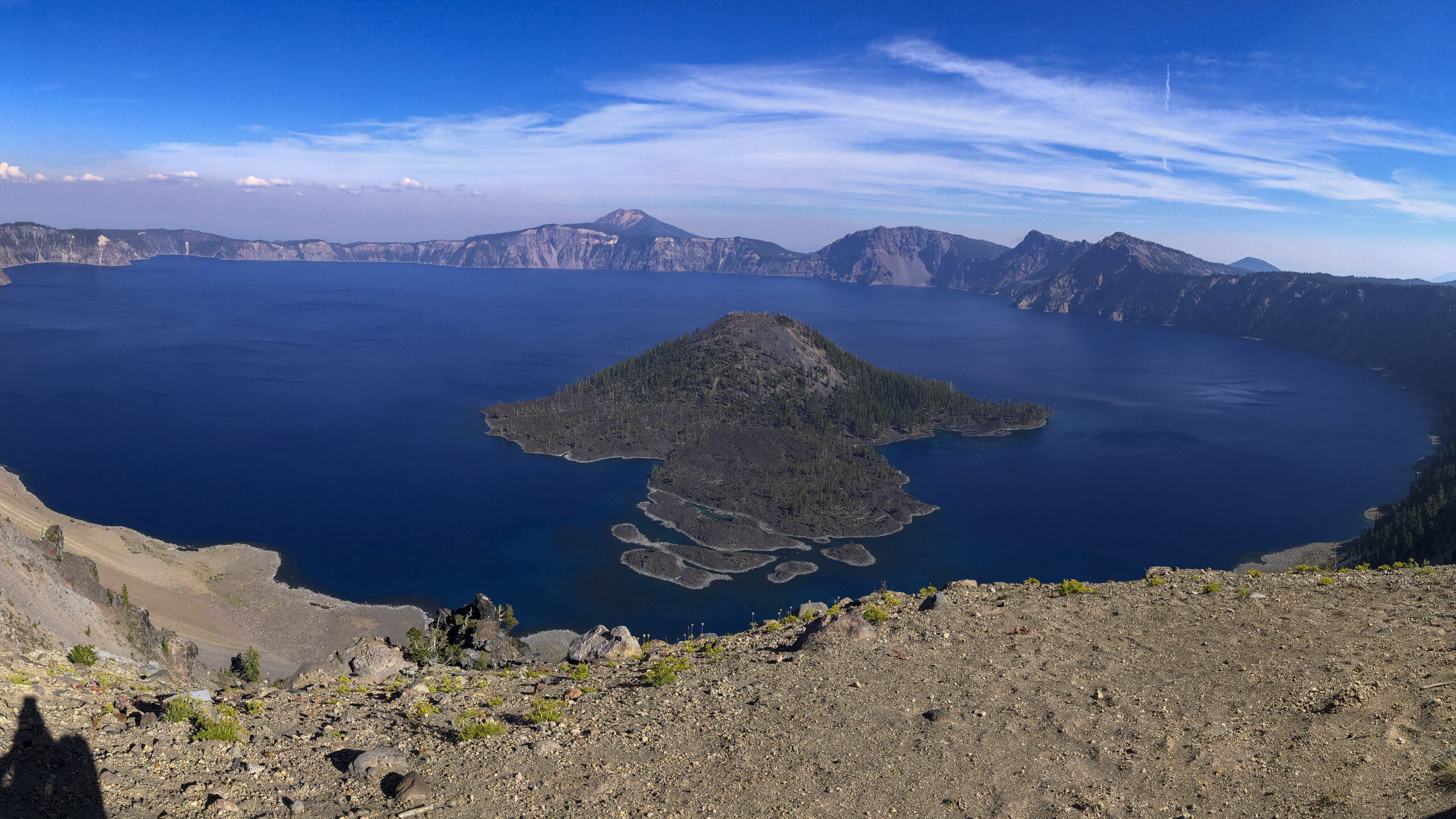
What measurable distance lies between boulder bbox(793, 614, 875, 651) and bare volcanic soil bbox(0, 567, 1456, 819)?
0.08 meters

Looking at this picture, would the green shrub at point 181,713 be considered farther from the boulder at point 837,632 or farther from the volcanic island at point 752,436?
the volcanic island at point 752,436

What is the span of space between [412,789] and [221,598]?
82504 mm

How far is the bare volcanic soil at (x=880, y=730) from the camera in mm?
16797

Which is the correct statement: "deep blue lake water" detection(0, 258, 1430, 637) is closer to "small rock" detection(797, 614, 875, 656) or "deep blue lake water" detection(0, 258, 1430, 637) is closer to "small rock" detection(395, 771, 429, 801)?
"small rock" detection(797, 614, 875, 656)

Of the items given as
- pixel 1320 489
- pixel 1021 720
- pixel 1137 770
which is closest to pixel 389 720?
pixel 1021 720

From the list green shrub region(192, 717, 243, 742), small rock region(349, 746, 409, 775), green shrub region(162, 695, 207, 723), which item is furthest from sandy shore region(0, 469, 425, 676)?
small rock region(349, 746, 409, 775)

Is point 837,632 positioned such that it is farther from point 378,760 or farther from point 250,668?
point 250,668

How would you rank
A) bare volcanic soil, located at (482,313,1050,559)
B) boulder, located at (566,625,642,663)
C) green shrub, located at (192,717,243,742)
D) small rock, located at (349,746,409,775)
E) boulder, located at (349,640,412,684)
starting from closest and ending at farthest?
small rock, located at (349,746,409,775), green shrub, located at (192,717,243,742), boulder, located at (566,625,642,663), boulder, located at (349,640,412,684), bare volcanic soil, located at (482,313,1050,559)

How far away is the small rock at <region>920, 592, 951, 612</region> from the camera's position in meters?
29.1

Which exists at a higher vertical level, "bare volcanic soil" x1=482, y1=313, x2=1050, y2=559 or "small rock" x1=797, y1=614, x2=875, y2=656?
"small rock" x1=797, y1=614, x2=875, y2=656

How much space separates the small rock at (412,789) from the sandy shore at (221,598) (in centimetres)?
5477

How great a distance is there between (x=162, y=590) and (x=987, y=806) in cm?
9171

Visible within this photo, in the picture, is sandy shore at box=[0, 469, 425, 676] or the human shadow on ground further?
sandy shore at box=[0, 469, 425, 676]

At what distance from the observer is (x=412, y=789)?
1755 centimetres
